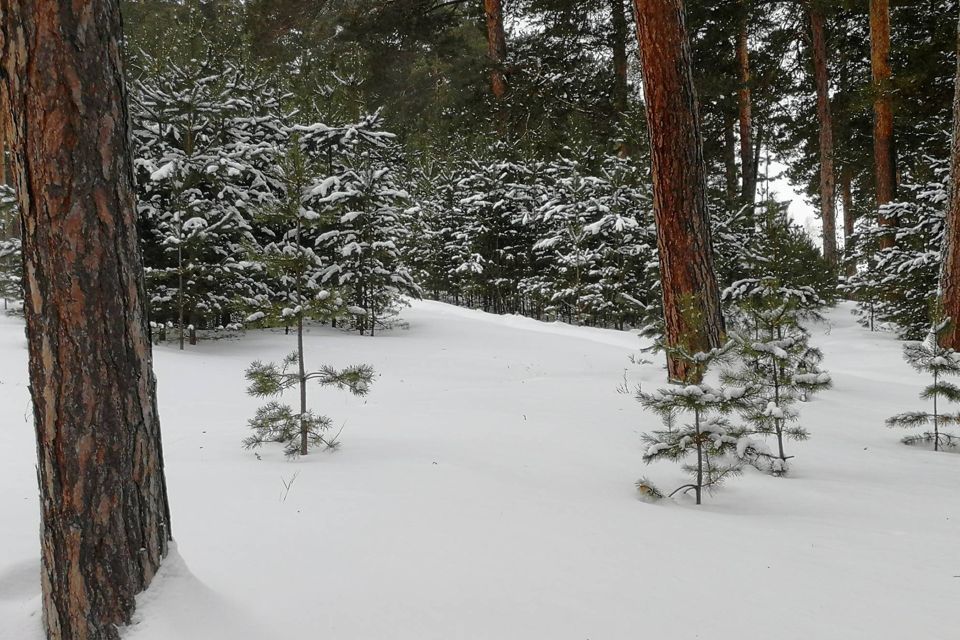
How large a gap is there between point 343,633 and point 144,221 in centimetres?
941

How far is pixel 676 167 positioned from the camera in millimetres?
6262

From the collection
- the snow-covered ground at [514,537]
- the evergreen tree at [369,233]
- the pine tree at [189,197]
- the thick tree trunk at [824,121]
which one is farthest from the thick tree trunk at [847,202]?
the pine tree at [189,197]

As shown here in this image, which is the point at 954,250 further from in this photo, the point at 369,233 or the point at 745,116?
the point at 745,116

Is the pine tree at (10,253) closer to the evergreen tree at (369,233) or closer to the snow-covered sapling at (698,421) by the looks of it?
the evergreen tree at (369,233)

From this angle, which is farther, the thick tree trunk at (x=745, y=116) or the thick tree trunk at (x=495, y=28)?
the thick tree trunk at (x=745, y=116)

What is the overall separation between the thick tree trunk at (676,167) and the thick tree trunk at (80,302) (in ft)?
16.6

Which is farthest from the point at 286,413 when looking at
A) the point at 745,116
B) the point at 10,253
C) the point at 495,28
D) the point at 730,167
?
the point at 730,167

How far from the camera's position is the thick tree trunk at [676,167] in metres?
6.06

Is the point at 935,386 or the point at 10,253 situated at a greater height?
the point at 10,253

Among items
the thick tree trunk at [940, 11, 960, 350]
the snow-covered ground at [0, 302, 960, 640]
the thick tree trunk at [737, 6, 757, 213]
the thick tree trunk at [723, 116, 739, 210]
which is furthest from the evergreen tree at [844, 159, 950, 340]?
the snow-covered ground at [0, 302, 960, 640]

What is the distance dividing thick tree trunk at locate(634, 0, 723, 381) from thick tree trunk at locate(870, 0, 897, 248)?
7.81m

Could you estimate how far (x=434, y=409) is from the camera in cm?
589

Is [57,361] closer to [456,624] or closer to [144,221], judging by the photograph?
[456,624]

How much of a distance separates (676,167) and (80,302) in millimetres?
5718
